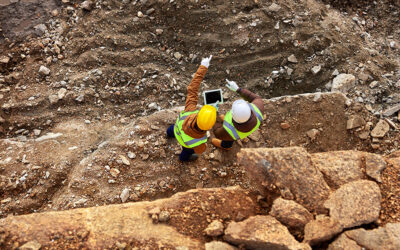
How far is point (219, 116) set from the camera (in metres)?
4.15

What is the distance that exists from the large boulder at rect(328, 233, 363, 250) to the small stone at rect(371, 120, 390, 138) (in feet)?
7.07

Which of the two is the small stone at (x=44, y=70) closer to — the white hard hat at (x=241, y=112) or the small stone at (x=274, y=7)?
the white hard hat at (x=241, y=112)

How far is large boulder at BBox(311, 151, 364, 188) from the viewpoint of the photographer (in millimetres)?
2840

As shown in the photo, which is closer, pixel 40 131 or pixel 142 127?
pixel 142 127

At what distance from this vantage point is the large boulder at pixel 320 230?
7.82 feet

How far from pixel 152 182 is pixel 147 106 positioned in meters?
1.48

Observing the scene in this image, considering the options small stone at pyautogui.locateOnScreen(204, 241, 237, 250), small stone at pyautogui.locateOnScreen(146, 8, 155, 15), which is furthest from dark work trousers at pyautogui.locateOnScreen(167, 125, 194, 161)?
small stone at pyautogui.locateOnScreen(146, 8, 155, 15)

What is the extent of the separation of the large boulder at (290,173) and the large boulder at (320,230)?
0.19m

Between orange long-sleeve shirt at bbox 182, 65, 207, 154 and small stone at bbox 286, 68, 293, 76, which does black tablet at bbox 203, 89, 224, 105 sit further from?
small stone at bbox 286, 68, 293, 76

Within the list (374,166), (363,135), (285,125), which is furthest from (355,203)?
(363,135)

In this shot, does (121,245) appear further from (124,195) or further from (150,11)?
(150,11)

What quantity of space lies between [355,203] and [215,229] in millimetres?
1359

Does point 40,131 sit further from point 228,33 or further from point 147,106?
point 228,33

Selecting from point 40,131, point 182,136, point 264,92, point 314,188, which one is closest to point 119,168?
point 182,136
